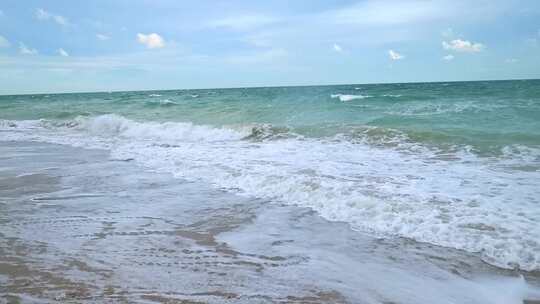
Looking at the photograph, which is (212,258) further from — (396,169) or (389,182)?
(396,169)

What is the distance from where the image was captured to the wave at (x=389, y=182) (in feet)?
16.5

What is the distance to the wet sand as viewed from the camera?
358 centimetres

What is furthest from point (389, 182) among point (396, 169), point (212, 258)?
point (212, 258)

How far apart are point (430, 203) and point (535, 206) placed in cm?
135

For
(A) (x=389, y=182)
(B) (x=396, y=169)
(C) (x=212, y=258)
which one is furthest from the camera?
(B) (x=396, y=169)

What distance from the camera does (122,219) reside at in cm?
575

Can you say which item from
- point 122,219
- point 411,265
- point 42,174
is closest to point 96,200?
point 122,219

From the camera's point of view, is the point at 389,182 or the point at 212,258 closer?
the point at 212,258

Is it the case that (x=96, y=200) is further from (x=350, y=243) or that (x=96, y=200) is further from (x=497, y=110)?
(x=497, y=110)

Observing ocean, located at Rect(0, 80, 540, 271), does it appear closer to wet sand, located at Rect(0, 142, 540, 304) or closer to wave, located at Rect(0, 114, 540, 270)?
wave, located at Rect(0, 114, 540, 270)

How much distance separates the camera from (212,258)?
14.3ft

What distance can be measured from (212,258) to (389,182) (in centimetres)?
412

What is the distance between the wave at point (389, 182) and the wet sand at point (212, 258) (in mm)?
401

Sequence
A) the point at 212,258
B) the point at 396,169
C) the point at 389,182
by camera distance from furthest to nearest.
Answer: the point at 396,169
the point at 389,182
the point at 212,258
